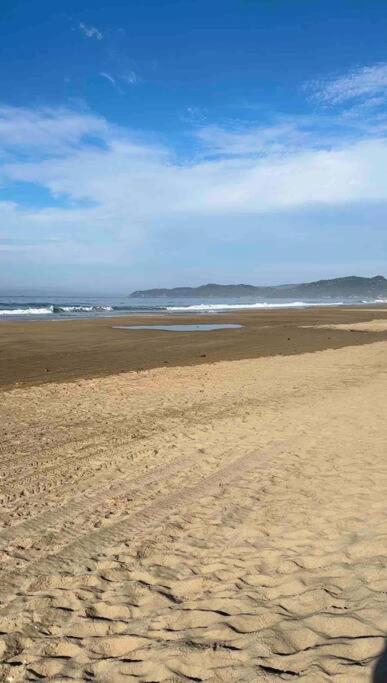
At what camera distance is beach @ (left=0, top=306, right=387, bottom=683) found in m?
3.04

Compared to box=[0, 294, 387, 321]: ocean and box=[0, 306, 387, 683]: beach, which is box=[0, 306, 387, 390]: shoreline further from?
box=[0, 294, 387, 321]: ocean

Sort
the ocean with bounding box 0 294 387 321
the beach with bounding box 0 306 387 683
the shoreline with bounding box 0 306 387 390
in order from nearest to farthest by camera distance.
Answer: the beach with bounding box 0 306 387 683 → the shoreline with bounding box 0 306 387 390 → the ocean with bounding box 0 294 387 321

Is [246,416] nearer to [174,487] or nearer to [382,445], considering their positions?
[382,445]

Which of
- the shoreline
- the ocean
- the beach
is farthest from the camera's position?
the ocean

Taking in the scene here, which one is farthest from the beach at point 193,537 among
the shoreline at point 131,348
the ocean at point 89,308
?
the ocean at point 89,308

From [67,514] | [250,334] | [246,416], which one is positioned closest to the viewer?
[67,514]

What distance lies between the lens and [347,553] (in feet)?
13.5

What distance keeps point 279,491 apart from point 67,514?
228cm

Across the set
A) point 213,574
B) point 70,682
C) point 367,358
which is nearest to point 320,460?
point 213,574

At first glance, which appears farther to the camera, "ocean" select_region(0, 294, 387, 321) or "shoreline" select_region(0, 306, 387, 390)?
"ocean" select_region(0, 294, 387, 321)

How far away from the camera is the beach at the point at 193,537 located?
3.04m

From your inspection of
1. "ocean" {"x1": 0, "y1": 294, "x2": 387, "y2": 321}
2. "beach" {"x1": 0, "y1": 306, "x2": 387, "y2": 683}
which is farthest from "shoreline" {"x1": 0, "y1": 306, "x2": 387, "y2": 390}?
"ocean" {"x1": 0, "y1": 294, "x2": 387, "y2": 321}

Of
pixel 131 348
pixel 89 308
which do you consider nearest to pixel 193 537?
pixel 131 348

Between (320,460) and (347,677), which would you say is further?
(320,460)
